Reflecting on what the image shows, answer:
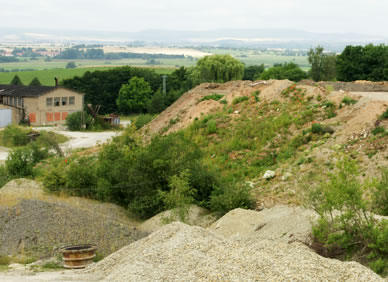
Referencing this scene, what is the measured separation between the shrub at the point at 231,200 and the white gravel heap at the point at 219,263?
6.79 meters

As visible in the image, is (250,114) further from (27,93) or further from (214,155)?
(27,93)

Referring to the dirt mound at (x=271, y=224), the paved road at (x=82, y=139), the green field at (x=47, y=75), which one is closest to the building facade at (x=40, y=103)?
the paved road at (x=82, y=139)

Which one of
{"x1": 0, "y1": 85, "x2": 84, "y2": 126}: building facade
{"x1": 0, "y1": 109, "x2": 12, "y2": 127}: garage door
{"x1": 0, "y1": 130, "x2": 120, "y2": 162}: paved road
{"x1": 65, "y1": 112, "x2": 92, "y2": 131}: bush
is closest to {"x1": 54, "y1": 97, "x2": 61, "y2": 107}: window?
{"x1": 0, "y1": 85, "x2": 84, "y2": 126}: building facade

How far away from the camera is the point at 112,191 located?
25609 millimetres

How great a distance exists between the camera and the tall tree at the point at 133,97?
90.1 m

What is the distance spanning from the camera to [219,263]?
44.0 feet

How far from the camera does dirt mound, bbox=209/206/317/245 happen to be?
56.5 ft

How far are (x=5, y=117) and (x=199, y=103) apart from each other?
134 feet

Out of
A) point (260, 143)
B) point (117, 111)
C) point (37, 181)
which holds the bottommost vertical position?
point (117, 111)

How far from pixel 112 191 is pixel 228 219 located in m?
6.40

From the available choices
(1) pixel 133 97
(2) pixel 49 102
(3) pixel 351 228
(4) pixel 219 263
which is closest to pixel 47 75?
(1) pixel 133 97

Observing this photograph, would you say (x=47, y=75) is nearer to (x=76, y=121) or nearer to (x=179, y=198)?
(x=76, y=121)

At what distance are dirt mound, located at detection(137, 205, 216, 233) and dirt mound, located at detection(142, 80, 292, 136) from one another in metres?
10.7

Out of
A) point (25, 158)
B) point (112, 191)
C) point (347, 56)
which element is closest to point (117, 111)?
point (347, 56)
